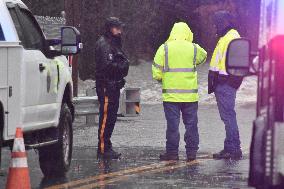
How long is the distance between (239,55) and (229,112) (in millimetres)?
7335

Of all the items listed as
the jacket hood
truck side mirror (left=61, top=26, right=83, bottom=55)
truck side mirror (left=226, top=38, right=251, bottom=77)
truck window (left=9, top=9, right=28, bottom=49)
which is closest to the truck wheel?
truck side mirror (left=61, top=26, right=83, bottom=55)

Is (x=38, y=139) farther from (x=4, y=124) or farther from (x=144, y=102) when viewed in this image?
(x=144, y=102)

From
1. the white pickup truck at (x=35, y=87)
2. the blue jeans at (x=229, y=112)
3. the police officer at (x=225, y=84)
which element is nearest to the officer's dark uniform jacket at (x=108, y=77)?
the police officer at (x=225, y=84)

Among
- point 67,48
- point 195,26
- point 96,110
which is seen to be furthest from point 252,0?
point 67,48

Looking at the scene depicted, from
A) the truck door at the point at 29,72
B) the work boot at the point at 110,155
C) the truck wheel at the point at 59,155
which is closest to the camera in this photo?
the truck door at the point at 29,72

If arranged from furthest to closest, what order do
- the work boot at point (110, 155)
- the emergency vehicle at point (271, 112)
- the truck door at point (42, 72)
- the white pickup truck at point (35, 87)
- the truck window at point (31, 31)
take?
the work boot at point (110, 155)
the truck window at point (31, 31)
the truck door at point (42, 72)
the white pickup truck at point (35, 87)
the emergency vehicle at point (271, 112)

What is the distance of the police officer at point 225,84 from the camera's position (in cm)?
1602

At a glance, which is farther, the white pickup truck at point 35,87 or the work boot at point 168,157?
the work boot at point 168,157

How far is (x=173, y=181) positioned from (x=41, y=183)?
1505mm

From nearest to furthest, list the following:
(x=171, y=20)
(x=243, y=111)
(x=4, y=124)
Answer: (x=4, y=124)
(x=243, y=111)
(x=171, y=20)

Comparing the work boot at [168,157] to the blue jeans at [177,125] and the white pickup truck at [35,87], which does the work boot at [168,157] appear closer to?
the blue jeans at [177,125]

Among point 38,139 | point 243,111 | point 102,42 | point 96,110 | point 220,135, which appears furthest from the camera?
point 243,111

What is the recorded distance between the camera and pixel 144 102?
35188 mm

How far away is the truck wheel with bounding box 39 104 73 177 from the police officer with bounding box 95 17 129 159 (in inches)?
88.5
